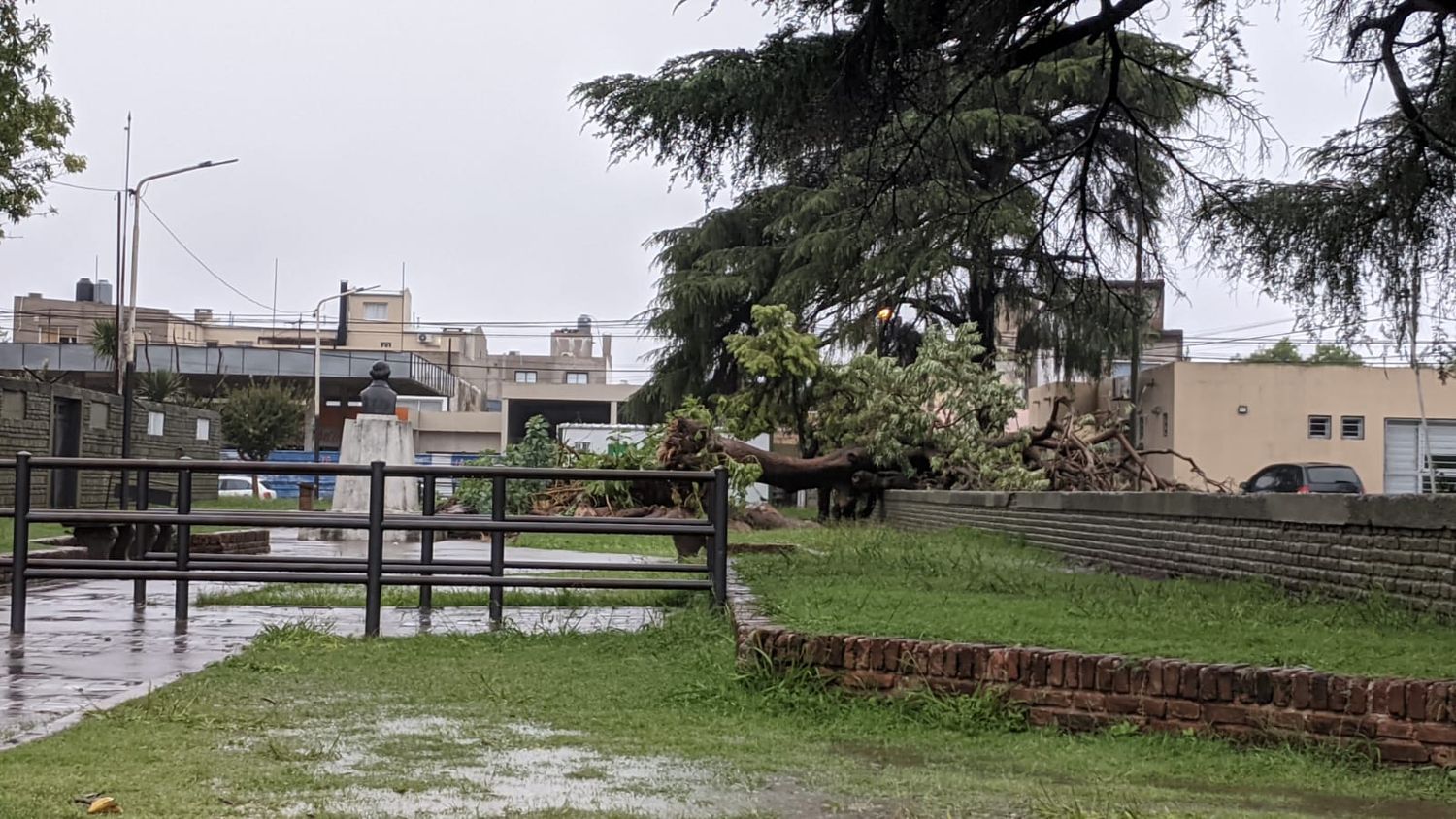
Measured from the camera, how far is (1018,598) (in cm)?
982

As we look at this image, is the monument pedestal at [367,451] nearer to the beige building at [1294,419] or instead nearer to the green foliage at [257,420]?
the beige building at [1294,419]

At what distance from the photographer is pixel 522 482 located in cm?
2586

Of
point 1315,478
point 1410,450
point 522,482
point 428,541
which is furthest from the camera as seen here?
point 1410,450

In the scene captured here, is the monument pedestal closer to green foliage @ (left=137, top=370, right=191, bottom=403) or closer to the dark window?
the dark window

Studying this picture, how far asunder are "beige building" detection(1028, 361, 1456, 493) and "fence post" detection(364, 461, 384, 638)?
37861mm

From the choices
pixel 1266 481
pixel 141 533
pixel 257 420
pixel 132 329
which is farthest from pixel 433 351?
pixel 141 533

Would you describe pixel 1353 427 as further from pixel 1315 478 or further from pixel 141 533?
pixel 141 533

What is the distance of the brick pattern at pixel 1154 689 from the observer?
5.77 metres

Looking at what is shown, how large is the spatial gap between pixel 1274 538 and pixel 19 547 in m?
8.64

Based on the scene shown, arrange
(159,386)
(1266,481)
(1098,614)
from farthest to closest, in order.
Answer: (159,386) < (1266,481) < (1098,614)

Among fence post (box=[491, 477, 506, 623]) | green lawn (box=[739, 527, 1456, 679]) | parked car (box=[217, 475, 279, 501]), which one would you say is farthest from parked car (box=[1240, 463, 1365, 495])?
parked car (box=[217, 475, 279, 501])

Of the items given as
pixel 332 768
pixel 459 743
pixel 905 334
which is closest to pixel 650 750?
pixel 459 743

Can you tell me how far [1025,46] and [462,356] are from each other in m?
95.7

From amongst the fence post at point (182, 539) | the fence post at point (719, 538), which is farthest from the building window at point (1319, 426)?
the fence post at point (182, 539)
